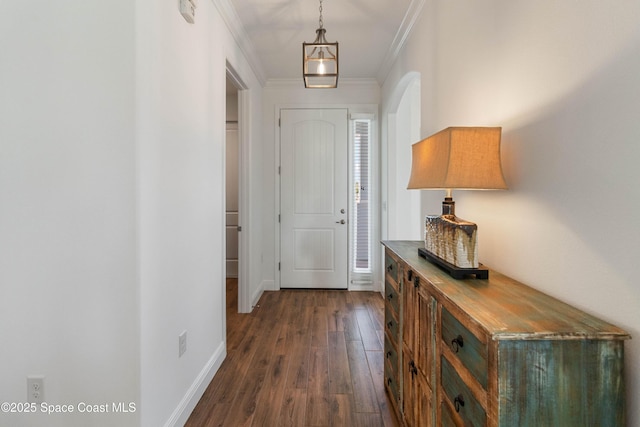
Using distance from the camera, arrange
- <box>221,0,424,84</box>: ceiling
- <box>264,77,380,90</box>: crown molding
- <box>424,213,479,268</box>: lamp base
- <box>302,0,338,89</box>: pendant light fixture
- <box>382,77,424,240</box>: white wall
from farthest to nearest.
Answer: <box>264,77,380,90</box>: crown molding, <box>382,77,424,240</box>: white wall, <box>221,0,424,84</box>: ceiling, <box>302,0,338,89</box>: pendant light fixture, <box>424,213,479,268</box>: lamp base

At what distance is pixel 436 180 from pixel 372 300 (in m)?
2.72

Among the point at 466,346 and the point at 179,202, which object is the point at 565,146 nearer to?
the point at 466,346

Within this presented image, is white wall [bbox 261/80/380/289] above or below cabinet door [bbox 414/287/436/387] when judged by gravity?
above

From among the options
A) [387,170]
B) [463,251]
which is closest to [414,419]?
[463,251]

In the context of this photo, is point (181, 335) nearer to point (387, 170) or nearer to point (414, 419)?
point (414, 419)

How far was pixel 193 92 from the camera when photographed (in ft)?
6.00

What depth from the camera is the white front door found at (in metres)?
3.99

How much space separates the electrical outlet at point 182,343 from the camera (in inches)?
65.1

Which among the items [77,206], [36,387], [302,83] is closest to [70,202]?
[77,206]

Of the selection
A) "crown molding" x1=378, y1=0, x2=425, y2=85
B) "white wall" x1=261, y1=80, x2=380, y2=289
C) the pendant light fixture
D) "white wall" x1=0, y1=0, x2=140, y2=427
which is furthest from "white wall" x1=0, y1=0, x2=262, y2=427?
"white wall" x1=261, y1=80, x2=380, y2=289

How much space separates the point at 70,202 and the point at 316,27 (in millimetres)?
2377

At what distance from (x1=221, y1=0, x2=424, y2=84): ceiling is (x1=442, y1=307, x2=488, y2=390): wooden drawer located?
7.43 feet

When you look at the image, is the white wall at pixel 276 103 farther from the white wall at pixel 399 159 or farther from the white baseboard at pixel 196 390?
the white baseboard at pixel 196 390

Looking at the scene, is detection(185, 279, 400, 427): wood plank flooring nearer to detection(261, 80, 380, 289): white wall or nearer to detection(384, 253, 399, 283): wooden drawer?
detection(384, 253, 399, 283): wooden drawer
